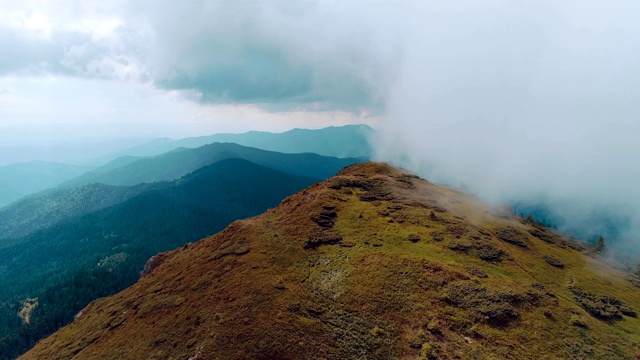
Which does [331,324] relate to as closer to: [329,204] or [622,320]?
[329,204]

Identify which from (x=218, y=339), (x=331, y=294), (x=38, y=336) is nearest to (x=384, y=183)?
(x=331, y=294)

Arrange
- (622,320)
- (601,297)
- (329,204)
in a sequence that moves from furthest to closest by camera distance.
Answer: (329,204) → (601,297) → (622,320)

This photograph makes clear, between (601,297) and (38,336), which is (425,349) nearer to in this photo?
(601,297)

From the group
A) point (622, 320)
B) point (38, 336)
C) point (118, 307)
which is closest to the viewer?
point (622, 320)

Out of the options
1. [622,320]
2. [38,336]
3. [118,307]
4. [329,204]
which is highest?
[329,204]

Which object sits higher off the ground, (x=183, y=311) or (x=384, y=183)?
(x=384, y=183)

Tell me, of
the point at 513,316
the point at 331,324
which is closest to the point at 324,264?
the point at 331,324

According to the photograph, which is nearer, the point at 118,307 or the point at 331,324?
the point at 331,324
